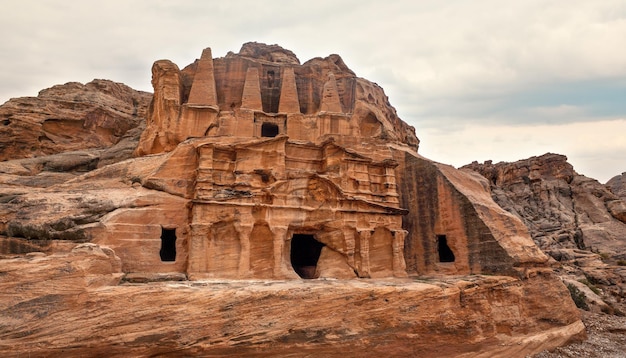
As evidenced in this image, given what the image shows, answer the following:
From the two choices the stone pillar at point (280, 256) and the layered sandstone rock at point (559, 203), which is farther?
the layered sandstone rock at point (559, 203)

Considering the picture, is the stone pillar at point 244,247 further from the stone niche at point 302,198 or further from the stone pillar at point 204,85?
the stone pillar at point 204,85

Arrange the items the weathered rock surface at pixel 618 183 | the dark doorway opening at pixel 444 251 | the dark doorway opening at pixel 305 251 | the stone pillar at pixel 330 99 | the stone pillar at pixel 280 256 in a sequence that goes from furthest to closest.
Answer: the weathered rock surface at pixel 618 183, the stone pillar at pixel 330 99, the dark doorway opening at pixel 305 251, the dark doorway opening at pixel 444 251, the stone pillar at pixel 280 256

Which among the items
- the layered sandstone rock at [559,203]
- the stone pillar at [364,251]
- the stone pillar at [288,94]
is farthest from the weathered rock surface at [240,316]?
the layered sandstone rock at [559,203]

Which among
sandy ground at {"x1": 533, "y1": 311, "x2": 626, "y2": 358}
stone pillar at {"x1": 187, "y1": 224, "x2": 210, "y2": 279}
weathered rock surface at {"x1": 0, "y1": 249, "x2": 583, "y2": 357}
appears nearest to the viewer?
weathered rock surface at {"x1": 0, "y1": 249, "x2": 583, "y2": 357}

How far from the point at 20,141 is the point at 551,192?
50227mm

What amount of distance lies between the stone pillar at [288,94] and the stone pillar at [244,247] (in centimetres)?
1193

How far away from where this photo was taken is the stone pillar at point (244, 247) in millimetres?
18438

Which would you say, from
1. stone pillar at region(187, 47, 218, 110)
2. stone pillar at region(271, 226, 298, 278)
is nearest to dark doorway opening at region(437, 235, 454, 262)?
stone pillar at region(271, 226, 298, 278)

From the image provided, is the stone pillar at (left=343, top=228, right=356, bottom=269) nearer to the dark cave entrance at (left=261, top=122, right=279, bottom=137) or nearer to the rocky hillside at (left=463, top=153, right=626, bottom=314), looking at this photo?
the dark cave entrance at (left=261, top=122, right=279, bottom=137)

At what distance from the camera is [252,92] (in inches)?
Result: 1107

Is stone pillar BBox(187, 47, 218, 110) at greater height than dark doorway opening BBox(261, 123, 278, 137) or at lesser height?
greater

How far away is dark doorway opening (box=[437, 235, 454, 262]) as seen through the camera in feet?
75.0

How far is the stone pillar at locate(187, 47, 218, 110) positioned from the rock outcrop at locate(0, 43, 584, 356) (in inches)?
3.8

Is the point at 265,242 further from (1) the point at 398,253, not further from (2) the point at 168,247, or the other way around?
(1) the point at 398,253
